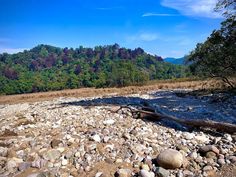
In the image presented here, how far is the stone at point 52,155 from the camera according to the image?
8.54m

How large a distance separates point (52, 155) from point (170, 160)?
374 cm

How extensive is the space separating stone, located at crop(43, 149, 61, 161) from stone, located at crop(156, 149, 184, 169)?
321 centimetres

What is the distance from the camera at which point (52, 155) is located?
868cm

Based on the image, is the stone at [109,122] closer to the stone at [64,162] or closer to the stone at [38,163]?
the stone at [64,162]

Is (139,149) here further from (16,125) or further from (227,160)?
(16,125)

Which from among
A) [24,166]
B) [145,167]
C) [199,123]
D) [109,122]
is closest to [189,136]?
[199,123]

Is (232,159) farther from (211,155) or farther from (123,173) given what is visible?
(123,173)

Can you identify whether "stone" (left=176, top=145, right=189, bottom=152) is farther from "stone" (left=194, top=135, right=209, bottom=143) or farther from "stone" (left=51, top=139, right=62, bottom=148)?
"stone" (left=51, top=139, right=62, bottom=148)

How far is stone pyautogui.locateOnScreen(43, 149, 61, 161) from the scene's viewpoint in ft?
28.0

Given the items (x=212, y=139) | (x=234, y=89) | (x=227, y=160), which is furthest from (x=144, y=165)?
(x=234, y=89)

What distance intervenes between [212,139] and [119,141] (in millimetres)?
3437

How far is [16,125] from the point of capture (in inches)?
508

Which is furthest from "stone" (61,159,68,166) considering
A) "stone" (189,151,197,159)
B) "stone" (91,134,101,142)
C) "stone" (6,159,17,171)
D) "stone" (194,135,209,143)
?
"stone" (194,135,209,143)

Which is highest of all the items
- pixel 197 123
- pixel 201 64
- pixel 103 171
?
pixel 201 64
